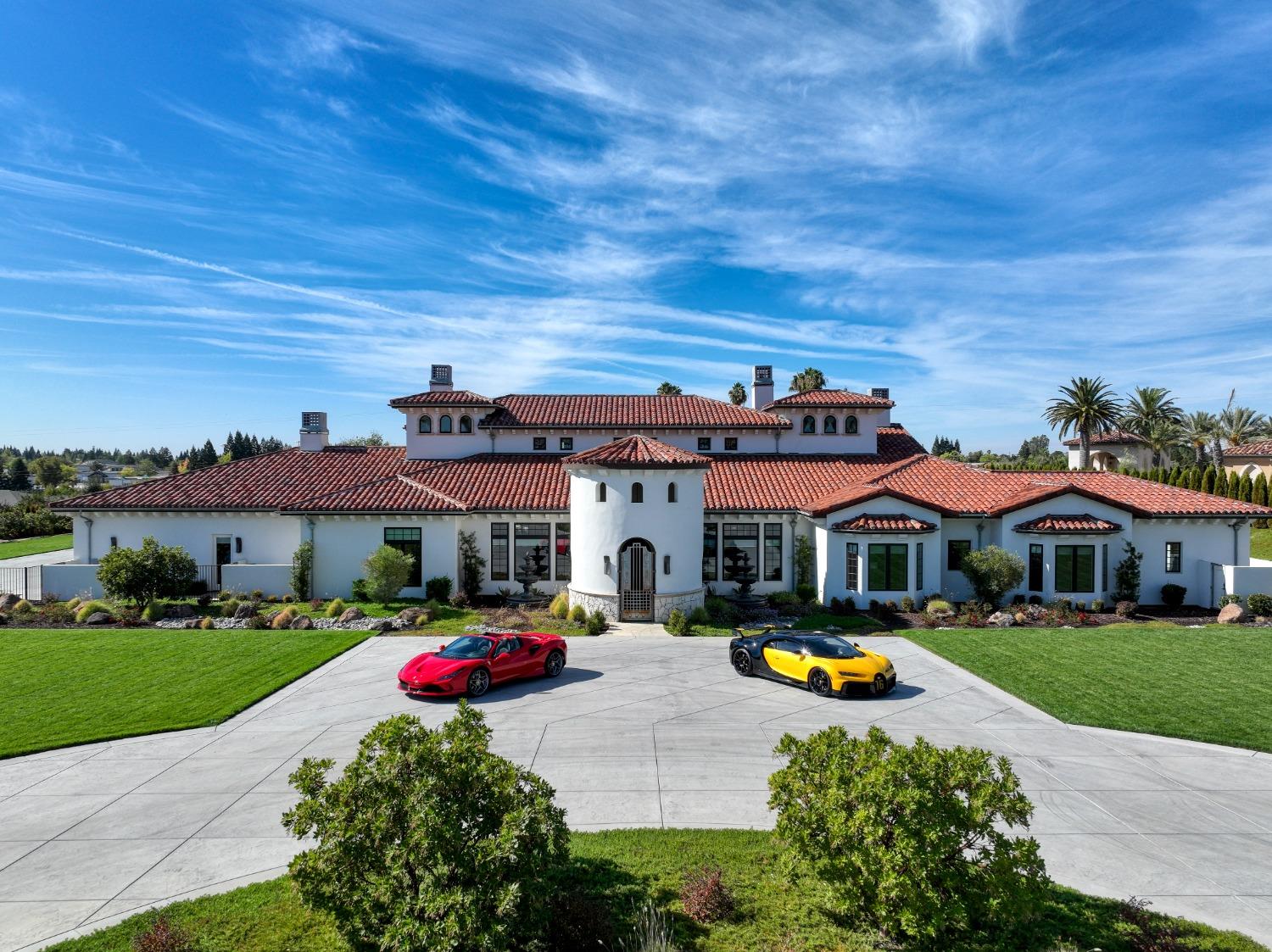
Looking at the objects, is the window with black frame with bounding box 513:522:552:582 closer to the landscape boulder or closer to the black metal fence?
the black metal fence

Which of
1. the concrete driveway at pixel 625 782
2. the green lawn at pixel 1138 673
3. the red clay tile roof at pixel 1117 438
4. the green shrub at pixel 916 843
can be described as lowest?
the concrete driveway at pixel 625 782

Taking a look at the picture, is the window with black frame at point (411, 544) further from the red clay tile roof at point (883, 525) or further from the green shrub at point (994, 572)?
the green shrub at point (994, 572)

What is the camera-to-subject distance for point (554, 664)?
17172 millimetres

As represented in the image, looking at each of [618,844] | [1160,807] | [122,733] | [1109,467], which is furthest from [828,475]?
[1109,467]

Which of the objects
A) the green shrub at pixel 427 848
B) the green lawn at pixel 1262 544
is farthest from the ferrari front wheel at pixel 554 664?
the green lawn at pixel 1262 544

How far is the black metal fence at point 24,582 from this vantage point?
25797 mm

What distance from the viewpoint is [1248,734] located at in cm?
1320

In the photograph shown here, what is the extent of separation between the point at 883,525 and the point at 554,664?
14005 millimetres

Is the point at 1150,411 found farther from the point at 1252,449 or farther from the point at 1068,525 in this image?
A: the point at 1068,525

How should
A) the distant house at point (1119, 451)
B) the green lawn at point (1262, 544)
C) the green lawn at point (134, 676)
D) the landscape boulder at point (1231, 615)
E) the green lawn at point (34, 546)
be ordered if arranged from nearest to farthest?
the green lawn at point (134, 676)
the landscape boulder at point (1231, 615)
the green lawn at point (1262, 544)
the green lawn at point (34, 546)
the distant house at point (1119, 451)

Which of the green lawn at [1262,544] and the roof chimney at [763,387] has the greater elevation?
the roof chimney at [763,387]

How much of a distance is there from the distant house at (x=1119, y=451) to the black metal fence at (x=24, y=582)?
252 feet

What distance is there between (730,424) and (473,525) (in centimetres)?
1280

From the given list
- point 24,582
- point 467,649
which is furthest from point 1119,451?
point 24,582
